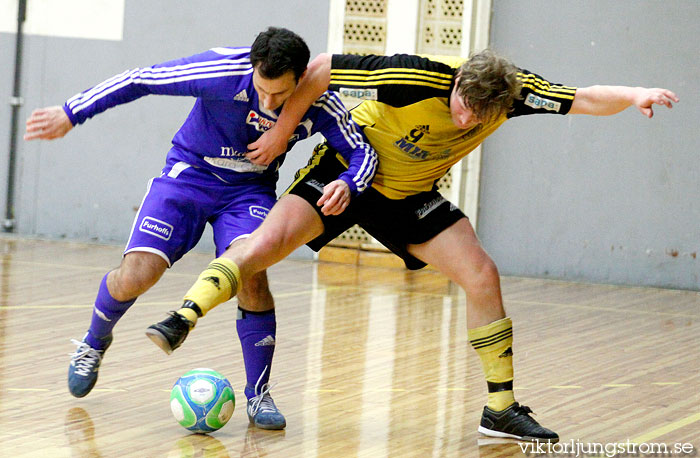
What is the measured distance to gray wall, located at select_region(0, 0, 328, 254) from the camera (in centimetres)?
1009

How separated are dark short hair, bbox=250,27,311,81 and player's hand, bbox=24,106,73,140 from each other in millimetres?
802

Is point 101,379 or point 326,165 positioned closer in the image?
point 326,165

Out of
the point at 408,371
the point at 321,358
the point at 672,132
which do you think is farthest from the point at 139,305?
the point at 672,132

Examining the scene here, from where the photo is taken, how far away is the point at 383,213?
14.2ft

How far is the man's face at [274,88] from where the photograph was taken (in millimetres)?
3815

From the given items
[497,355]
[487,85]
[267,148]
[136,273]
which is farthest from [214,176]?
[497,355]

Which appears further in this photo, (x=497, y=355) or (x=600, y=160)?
(x=600, y=160)

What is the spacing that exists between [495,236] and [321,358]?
4454 millimetres

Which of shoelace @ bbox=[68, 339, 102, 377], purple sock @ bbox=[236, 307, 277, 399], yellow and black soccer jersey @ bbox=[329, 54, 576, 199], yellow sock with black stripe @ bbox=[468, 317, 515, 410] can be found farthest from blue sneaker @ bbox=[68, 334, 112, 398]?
yellow sock with black stripe @ bbox=[468, 317, 515, 410]

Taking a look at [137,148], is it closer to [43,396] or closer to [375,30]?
[375,30]

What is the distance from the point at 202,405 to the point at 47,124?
4.12ft

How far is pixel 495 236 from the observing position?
9672mm

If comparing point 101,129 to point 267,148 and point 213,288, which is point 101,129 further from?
point 213,288

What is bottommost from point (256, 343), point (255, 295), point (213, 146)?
point (256, 343)
